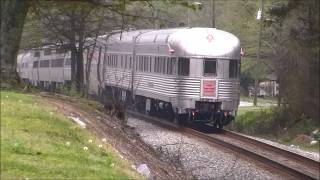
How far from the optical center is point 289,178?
557 inches

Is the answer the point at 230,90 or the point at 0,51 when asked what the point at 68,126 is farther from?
the point at 230,90

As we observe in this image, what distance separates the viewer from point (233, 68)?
24.6m

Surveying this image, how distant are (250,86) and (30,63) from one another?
21495 millimetres

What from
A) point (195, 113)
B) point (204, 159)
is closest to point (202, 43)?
point (195, 113)

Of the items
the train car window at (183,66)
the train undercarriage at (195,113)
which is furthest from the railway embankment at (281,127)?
the train car window at (183,66)

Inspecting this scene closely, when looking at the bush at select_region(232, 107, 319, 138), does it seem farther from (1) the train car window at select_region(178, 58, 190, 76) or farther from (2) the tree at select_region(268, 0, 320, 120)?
(1) the train car window at select_region(178, 58, 190, 76)

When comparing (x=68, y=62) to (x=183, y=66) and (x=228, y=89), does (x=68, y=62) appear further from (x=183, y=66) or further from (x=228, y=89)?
(x=228, y=89)

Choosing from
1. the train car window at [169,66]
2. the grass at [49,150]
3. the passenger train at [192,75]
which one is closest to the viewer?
the grass at [49,150]

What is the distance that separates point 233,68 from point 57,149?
16.2 metres

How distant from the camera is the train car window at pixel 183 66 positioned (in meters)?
24.1

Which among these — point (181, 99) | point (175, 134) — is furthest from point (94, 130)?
point (181, 99)

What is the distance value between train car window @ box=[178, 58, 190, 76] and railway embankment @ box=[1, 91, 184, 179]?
10.9 m

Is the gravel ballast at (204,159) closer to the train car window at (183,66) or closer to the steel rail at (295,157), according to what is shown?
the steel rail at (295,157)

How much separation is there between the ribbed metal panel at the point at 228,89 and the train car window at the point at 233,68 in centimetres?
22
